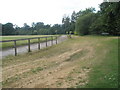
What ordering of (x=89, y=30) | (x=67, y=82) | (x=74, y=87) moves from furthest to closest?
1. (x=89, y=30)
2. (x=67, y=82)
3. (x=74, y=87)

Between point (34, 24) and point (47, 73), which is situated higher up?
point (34, 24)

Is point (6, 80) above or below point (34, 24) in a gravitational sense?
below

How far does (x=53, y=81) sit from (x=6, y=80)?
132cm

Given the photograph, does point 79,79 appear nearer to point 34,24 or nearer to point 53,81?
point 53,81

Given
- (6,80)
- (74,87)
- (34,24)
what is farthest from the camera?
(34,24)

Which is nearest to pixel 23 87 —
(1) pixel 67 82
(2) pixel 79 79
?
(1) pixel 67 82

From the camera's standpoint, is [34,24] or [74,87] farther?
[34,24]

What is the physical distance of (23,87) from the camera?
4.09m

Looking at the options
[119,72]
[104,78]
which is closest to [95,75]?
[104,78]

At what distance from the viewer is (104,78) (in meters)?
4.59

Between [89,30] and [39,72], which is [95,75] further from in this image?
[89,30]

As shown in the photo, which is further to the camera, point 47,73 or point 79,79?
point 47,73

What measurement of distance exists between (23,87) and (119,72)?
2.92 m

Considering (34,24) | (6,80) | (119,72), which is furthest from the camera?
(34,24)
